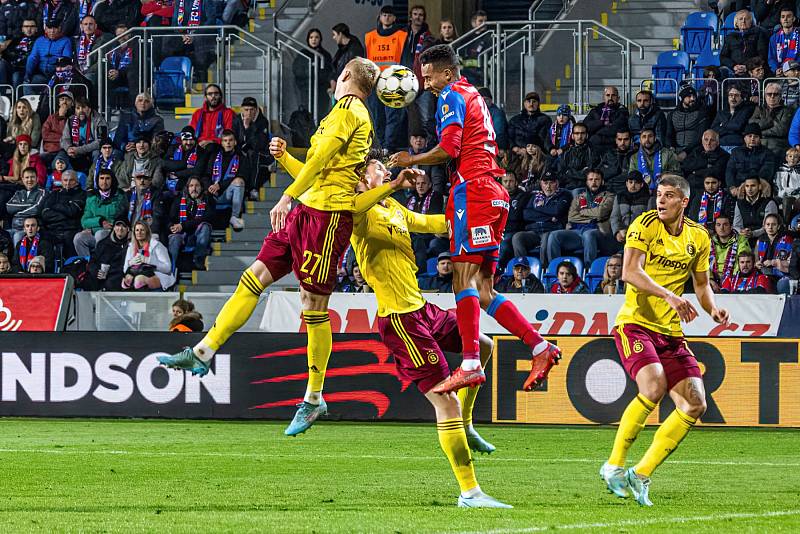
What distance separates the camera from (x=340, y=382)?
50.7 feet

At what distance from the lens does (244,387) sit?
613 inches

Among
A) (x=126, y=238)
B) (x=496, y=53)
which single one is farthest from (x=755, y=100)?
(x=126, y=238)

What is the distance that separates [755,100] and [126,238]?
365 inches

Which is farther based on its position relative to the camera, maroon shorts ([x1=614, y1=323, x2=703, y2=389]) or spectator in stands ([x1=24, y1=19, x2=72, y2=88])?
spectator in stands ([x1=24, y1=19, x2=72, y2=88])

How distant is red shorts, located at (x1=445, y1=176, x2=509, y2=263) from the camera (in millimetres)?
8875

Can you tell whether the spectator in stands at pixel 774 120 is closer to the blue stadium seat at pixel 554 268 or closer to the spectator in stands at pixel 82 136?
the blue stadium seat at pixel 554 268

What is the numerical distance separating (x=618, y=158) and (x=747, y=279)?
10.3 ft

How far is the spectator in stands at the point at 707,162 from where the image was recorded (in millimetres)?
18953

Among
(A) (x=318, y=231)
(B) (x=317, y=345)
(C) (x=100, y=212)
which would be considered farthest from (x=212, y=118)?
(A) (x=318, y=231)

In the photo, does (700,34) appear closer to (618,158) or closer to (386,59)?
(618,158)

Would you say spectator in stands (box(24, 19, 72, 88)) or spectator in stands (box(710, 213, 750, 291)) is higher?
spectator in stands (box(24, 19, 72, 88))

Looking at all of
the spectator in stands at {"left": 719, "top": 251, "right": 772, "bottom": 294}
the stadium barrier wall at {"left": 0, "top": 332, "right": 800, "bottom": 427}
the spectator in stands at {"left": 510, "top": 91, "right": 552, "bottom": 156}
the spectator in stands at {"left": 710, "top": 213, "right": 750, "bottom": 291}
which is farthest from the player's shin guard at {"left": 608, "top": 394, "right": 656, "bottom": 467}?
the spectator in stands at {"left": 510, "top": 91, "right": 552, "bottom": 156}

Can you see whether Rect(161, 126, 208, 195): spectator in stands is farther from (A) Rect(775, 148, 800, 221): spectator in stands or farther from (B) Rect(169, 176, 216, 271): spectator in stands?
(A) Rect(775, 148, 800, 221): spectator in stands

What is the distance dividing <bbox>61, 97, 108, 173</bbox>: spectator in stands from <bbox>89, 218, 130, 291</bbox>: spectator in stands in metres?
2.39
